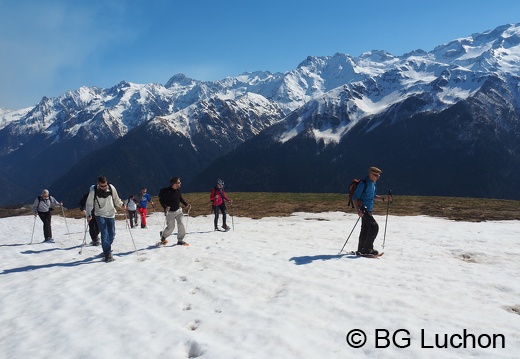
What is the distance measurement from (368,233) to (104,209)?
10.7 m

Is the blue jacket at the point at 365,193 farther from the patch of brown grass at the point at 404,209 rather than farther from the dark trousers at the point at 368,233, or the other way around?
the patch of brown grass at the point at 404,209

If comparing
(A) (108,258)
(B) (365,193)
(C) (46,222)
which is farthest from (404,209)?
(C) (46,222)

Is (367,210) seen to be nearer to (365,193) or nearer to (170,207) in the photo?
(365,193)

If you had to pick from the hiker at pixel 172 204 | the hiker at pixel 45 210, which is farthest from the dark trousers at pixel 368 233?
the hiker at pixel 45 210

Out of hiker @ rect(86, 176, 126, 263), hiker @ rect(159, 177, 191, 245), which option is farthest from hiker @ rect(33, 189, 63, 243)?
hiker @ rect(159, 177, 191, 245)

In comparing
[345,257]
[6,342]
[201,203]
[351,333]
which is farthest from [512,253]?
[201,203]

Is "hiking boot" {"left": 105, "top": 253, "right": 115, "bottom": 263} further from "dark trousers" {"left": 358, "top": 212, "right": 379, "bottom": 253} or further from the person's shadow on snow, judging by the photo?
"dark trousers" {"left": 358, "top": 212, "right": 379, "bottom": 253}

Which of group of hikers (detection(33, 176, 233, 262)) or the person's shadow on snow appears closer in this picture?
the person's shadow on snow

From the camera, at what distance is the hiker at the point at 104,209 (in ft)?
47.8

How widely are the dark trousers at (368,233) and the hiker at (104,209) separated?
10.1m

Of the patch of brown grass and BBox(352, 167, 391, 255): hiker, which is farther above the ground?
BBox(352, 167, 391, 255): hiker

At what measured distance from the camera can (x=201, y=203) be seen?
44375mm

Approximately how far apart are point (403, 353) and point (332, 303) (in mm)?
2421

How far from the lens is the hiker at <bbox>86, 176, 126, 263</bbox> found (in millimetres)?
14555
